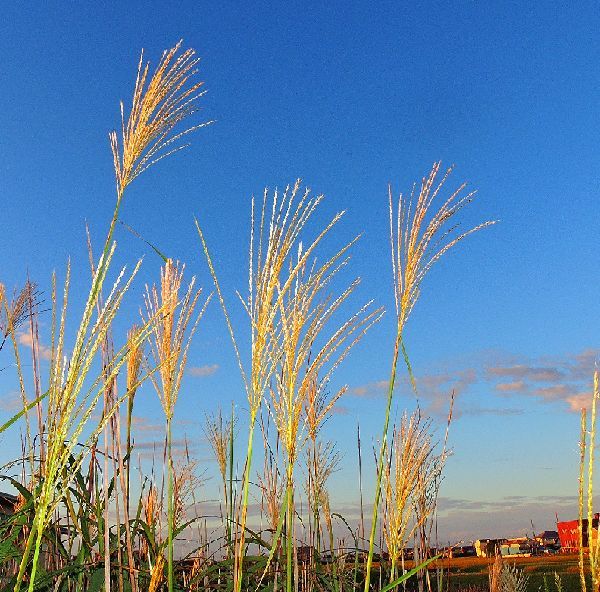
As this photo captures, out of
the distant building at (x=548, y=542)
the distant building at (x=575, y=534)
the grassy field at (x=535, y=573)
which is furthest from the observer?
the grassy field at (x=535, y=573)

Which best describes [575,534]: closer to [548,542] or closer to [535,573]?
[548,542]

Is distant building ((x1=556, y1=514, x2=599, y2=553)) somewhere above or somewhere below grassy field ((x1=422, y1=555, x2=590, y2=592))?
above

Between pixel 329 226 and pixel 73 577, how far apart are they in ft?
5.77

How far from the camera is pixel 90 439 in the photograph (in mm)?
1561

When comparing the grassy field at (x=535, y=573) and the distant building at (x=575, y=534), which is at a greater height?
the distant building at (x=575, y=534)

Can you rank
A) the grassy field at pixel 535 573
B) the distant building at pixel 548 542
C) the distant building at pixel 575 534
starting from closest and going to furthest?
the distant building at pixel 575 534 → the distant building at pixel 548 542 → the grassy field at pixel 535 573

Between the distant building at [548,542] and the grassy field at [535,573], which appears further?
the grassy field at [535,573]

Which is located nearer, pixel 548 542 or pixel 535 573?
pixel 548 542

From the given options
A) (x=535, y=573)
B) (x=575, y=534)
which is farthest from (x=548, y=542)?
(x=535, y=573)

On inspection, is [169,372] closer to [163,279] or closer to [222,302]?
[163,279]

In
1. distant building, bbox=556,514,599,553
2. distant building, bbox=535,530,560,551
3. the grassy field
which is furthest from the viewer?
the grassy field

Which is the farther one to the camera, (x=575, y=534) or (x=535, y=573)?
(x=535, y=573)

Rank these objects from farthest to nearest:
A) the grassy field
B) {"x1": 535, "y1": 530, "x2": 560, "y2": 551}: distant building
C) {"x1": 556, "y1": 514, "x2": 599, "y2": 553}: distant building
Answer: the grassy field
{"x1": 535, "y1": 530, "x2": 560, "y2": 551}: distant building
{"x1": 556, "y1": 514, "x2": 599, "y2": 553}: distant building

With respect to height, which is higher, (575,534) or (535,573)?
(575,534)
